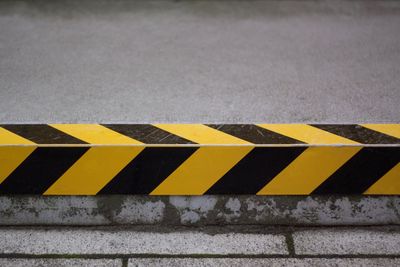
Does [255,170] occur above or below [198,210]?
above

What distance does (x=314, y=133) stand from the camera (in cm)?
139

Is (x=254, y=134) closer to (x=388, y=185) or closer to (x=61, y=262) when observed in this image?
(x=388, y=185)

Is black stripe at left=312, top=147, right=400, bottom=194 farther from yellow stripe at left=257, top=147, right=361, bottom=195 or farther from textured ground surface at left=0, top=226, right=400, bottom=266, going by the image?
textured ground surface at left=0, top=226, right=400, bottom=266

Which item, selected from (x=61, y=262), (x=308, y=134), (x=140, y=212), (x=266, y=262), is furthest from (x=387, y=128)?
(x=61, y=262)

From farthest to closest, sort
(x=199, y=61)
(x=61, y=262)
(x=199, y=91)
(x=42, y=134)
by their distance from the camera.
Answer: (x=199, y=61) < (x=199, y=91) < (x=42, y=134) < (x=61, y=262)

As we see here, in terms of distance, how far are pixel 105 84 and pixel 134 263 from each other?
91 centimetres

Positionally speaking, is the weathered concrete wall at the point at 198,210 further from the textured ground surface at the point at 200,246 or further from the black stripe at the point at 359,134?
the black stripe at the point at 359,134

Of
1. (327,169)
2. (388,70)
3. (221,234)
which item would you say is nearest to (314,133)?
(327,169)

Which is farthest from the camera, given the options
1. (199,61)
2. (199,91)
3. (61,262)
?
(199,61)

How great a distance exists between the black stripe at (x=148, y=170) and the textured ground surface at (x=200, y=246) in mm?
139

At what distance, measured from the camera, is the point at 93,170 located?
1.32m

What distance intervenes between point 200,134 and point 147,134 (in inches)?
6.7

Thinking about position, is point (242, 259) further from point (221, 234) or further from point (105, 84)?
point (105, 84)

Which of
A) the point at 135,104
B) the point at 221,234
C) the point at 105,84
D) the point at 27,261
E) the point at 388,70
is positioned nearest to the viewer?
the point at 27,261
